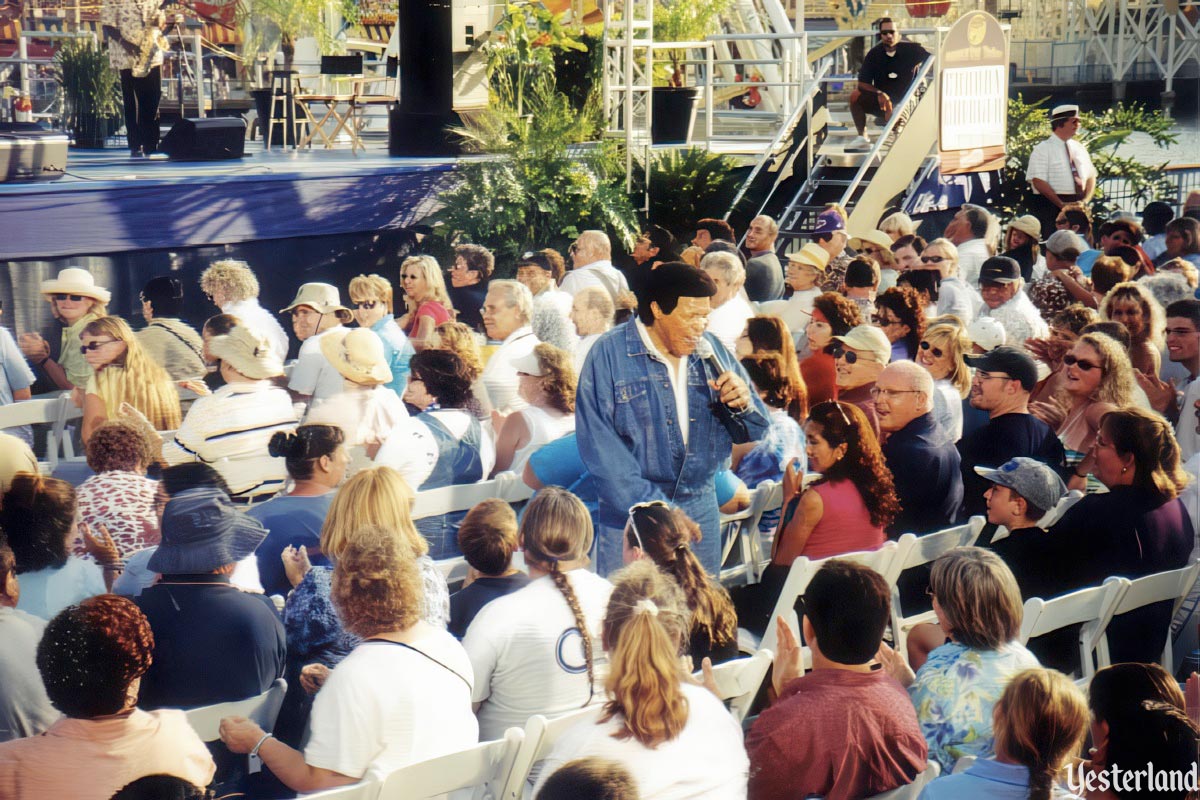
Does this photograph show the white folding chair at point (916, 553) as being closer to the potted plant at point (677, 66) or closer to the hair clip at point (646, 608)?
the hair clip at point (646, 608)

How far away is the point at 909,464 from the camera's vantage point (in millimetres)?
4141

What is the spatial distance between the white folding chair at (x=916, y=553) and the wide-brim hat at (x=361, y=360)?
188 cm

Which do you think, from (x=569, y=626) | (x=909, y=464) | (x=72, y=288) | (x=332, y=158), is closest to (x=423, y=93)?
(x=332, y=158)

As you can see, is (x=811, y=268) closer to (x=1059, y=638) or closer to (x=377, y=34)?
(x=1059, y=638)

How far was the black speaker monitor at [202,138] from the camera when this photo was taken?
10.4 m

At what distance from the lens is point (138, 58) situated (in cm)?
1120

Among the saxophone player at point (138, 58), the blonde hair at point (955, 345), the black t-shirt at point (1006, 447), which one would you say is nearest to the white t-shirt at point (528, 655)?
the black t-shirt at point (1006, 447)

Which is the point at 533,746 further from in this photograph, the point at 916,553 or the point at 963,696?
the point at 916,553

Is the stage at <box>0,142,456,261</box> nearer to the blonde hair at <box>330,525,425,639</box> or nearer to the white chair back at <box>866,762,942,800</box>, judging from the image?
the blonde hair at <box>330,525,425,639</box>

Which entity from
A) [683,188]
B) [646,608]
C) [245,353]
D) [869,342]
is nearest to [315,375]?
[245,353]

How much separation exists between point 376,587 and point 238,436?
1.78 meters

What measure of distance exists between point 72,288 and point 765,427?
10.5ft

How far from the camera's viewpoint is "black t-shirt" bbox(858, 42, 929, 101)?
37.6 ft

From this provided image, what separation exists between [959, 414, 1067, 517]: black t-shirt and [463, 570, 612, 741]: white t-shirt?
76.2 inches
